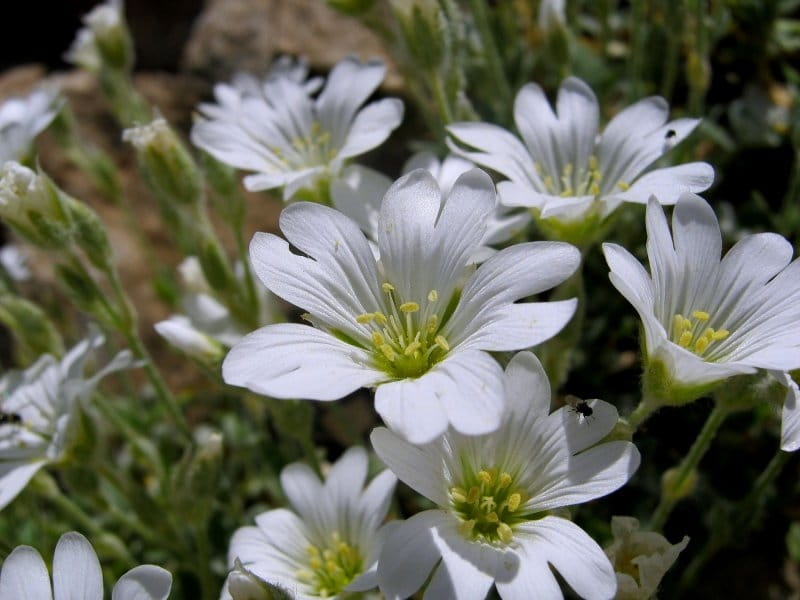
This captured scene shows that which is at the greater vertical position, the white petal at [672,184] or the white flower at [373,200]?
the white petal at [672,184]

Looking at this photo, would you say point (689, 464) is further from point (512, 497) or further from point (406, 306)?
point (406, 306)

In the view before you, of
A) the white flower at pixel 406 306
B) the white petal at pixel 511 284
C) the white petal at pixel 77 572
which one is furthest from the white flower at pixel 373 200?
the white petal at pixel 77 572

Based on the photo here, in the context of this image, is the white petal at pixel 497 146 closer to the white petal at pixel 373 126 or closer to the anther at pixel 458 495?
the white petal at pixel 373 126

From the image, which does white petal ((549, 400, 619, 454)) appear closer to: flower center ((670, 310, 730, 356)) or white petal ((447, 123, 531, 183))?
flower center ((670, 310, 730, 356))

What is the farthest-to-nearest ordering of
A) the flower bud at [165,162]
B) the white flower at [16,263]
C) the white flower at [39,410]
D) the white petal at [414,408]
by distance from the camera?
the white flower at [16,263] < the flower bud at [165,162] < the white flower at [39,410] < the white petal at [414,408]

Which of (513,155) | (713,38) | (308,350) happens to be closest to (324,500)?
(308,350)

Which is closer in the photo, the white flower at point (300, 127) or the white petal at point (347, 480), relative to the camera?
the white petal at point (347, 480)

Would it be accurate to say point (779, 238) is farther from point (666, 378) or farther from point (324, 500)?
point (324, 500)

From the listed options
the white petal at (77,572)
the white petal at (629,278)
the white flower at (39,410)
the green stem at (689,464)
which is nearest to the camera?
the white petal at (629,278)
